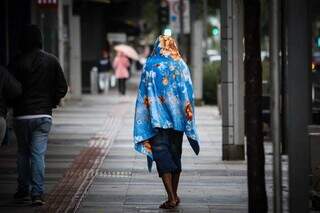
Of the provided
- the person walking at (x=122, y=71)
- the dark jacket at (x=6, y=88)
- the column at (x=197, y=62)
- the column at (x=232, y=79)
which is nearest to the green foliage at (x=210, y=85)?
the column at (x=197, y=62)

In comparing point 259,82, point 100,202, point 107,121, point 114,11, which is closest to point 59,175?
point 100,202

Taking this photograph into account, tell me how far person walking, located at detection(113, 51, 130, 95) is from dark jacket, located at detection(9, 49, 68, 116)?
23904 millimetres

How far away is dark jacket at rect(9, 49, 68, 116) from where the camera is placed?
9516 mm

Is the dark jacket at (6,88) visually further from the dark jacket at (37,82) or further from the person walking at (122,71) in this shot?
the person walking at (122,71)

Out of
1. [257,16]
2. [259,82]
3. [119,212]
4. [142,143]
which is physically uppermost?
[257,16]

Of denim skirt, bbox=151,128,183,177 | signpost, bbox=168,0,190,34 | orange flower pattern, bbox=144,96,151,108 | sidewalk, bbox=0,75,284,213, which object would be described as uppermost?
signpost, bbox=168,0,190,34

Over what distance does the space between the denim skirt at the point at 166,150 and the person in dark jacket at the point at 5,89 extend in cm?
146

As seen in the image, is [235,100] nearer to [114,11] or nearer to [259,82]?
[259,82]

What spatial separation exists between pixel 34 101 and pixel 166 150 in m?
1.43

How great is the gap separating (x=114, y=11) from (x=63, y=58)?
17.5m

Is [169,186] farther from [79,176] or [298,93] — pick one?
[79,176]

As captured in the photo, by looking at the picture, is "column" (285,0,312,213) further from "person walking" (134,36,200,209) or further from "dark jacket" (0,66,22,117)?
"dark jacket" (0,66,22,117)

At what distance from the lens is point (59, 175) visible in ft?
39.5

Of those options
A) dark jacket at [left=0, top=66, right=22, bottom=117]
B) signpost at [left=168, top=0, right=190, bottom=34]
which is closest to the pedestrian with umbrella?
signpost at [left=168, top=0, right=190, bottom=34]
